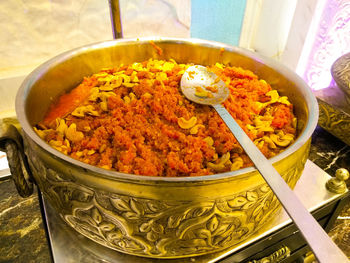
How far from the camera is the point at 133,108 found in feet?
2.09

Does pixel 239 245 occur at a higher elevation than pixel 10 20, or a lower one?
lower

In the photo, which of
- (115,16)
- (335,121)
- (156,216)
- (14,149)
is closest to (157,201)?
(156,216)

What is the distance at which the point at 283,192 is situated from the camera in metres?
0.40

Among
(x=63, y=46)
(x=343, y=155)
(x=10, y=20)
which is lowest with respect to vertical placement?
(x=343, y=155)

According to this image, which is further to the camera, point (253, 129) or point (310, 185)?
point (310, 185)

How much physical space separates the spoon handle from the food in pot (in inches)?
4.1

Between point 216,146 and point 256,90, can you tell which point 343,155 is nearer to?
point 256,90

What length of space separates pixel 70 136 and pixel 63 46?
26.2 inches

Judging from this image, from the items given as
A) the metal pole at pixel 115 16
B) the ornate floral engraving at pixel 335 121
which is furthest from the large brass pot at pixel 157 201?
the ornate floral engraving at pixel 335 121

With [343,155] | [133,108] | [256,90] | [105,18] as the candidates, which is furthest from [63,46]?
[343,155]

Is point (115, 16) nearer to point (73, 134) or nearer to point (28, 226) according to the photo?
point (73, 134)

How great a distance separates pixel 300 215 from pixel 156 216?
0.64ft

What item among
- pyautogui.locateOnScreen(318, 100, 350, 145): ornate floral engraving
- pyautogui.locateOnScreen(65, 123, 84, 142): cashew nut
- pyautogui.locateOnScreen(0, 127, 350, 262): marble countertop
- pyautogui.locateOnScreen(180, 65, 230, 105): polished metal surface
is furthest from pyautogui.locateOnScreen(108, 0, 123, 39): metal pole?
pyautogui.locateOnScreen(318, 100, 350, 145): ornate floral engraving

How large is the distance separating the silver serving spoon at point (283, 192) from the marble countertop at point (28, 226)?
2.04 ft
